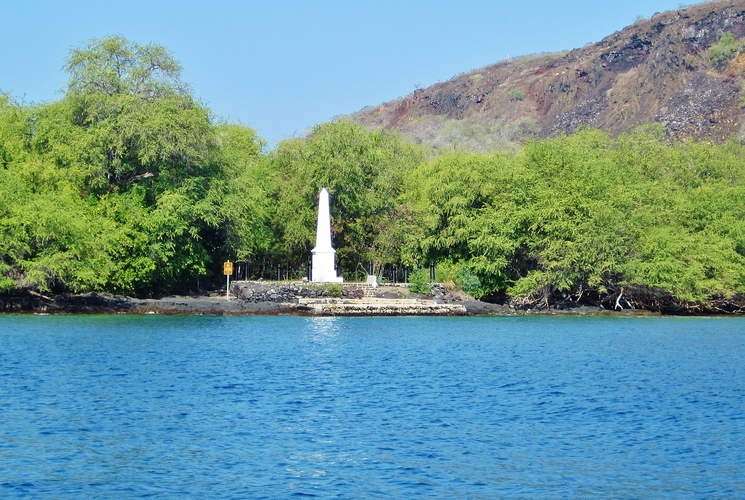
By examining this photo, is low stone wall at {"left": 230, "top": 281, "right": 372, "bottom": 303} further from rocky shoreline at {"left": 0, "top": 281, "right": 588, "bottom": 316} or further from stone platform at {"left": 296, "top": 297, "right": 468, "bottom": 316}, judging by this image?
stone platform at {"left": 296, "top": 297, "right": 468, "bottom": 316}

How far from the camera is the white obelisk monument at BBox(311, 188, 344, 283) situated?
56312mm

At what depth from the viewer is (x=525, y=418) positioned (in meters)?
21.1

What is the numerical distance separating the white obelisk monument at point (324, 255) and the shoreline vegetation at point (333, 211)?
4.61m

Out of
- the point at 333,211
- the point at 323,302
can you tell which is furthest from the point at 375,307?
the point at 333,211

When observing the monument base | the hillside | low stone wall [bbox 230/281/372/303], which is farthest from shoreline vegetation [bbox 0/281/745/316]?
the hillside

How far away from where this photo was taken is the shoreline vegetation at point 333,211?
51.4 metres

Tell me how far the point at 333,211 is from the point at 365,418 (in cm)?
4240

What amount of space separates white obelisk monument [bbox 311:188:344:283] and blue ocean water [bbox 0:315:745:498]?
18.2 metres

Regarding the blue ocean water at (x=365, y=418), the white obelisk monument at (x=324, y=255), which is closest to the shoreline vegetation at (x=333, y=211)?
the white obelisk monument at (x=324, y=255)

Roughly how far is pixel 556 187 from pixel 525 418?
39480 millimetres

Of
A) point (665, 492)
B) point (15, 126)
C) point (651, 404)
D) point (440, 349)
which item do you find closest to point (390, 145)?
point (15, 126)

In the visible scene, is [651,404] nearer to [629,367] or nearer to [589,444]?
[589,444]

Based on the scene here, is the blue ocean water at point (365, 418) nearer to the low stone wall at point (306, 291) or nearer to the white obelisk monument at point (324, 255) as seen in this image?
the low stone wall at point (306, 291)

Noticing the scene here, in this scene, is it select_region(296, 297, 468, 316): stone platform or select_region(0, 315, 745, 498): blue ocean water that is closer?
select_region(0, 315, 745, 498): blue ocean water
